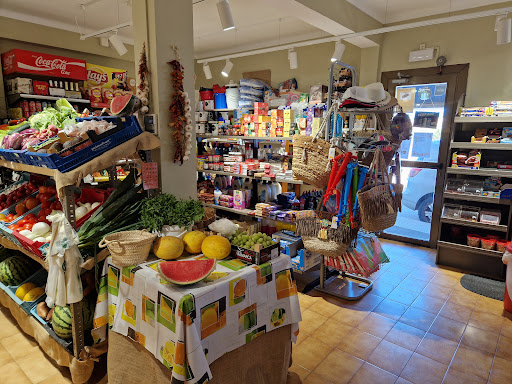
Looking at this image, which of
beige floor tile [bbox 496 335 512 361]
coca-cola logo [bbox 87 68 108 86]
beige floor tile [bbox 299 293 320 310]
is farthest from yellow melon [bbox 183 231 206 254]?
coca-cola logo [bbox 87 68 108 86]

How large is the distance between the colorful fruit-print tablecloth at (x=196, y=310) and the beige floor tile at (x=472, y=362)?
58.3 inches

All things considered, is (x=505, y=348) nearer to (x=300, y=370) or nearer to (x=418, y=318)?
(x=418, y=318)

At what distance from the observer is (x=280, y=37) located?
615cm

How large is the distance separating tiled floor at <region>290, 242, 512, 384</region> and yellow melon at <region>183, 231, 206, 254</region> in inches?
51.3

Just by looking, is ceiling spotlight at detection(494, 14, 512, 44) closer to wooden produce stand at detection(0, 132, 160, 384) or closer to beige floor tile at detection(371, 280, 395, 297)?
A: beige floor tile at detection(371, 280, 395, 297)

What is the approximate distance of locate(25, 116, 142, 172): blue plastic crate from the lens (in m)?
2.14

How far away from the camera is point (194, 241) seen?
82.6 inches

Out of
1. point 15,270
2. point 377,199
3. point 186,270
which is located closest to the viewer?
point 186,270

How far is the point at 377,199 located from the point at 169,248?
1904 millimetres

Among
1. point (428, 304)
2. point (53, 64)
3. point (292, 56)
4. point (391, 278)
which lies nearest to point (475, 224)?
point (391, 278)

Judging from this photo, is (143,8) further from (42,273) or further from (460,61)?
(460,61)

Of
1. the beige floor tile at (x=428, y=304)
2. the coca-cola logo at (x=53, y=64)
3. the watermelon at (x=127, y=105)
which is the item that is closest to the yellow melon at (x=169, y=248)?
the watermelon at (x=127, y=105)

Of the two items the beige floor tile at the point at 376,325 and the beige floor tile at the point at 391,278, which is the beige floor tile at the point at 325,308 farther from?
the beige floor tile at the point at 391,278

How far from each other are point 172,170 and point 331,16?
9.32 ft
